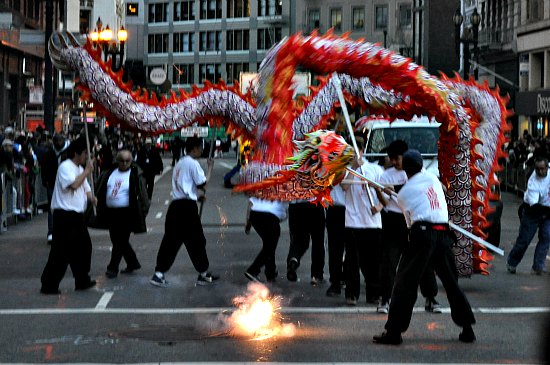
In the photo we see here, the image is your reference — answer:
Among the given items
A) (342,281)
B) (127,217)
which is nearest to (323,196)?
(342,281)

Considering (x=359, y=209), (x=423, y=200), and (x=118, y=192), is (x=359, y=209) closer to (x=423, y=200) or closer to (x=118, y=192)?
(x=423, y=200)

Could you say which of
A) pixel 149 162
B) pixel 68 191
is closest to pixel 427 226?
pixel 68 191

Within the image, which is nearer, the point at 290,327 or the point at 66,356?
the point at 66,356

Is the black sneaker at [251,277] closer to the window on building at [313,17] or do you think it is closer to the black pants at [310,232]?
the black pants at [310,232]

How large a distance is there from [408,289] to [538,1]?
40791 mm

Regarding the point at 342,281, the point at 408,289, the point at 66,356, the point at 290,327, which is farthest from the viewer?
the point at 342,281

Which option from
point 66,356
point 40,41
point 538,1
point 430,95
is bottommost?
point 66,356

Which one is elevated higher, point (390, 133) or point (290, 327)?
point (390, 133)

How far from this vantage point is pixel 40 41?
25188 millimetres

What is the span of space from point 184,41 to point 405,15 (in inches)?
1376

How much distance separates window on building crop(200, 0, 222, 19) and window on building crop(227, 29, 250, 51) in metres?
1.80

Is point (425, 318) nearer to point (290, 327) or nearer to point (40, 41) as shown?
point (290, 327)

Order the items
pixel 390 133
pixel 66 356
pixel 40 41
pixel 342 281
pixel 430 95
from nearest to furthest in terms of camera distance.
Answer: pixel 66 356 < pixel 430 95 < pixel 342 281 < pixel 390 133 < pixel 40 41

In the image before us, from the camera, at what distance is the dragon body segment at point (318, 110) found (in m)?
11.8
